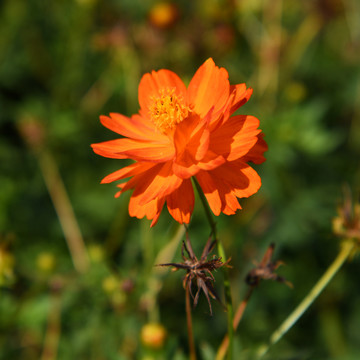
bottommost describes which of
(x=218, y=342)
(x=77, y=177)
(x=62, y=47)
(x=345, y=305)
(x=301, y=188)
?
(x=345, y=305)

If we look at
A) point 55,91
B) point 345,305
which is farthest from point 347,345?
point 55,91

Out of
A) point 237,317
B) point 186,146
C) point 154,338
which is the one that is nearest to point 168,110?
point 186,146

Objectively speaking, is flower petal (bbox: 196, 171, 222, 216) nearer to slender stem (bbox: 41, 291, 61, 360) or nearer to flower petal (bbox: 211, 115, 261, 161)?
flower petal (bbox: 211, 115, 261, 161)

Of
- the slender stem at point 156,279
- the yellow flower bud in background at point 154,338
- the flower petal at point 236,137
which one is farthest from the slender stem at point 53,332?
the flower petal at point 236,137

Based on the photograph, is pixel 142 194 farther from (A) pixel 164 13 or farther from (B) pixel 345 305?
(B) pixel 345 305

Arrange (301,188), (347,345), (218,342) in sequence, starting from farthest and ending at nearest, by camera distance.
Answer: (301,188)
(347,345)
(218,342)

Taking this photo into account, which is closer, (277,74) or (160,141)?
(160,141)

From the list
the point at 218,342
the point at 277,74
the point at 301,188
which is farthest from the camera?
the point at 277,74

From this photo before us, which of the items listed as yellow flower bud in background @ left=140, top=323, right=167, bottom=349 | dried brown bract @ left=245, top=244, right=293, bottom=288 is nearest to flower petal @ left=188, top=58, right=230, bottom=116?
dried brown bract @ left=245, top=244, right=293, bottom=288
